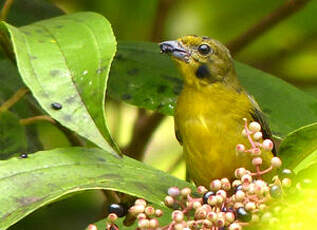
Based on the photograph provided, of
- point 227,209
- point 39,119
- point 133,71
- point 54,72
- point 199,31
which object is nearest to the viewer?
point 227,209

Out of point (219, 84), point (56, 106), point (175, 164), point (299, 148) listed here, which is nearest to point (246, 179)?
point (299, 148)

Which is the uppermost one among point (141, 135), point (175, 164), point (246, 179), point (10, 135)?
point (246, 179)

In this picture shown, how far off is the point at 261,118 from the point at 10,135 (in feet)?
3.55

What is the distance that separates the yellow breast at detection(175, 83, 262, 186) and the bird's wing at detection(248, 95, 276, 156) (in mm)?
22

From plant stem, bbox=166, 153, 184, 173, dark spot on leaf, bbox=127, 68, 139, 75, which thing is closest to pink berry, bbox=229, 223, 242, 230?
dark spot on leaf, bbox=127, 68, 139, 75

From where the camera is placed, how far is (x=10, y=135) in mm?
2959

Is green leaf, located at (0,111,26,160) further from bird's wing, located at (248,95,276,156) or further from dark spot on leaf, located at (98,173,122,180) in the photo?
bird's wing, located at (248,95,276,156)

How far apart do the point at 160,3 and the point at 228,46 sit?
0.48 m

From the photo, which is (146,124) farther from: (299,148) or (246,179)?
(246,179)

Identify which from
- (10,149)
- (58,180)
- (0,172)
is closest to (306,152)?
(58,180)

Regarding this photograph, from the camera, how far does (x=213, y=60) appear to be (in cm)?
357

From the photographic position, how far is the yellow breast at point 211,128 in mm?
3283

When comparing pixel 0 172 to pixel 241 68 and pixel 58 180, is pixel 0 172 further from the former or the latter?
pixel 241 68

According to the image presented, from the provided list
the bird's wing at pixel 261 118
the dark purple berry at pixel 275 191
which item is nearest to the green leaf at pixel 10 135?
the bird's wing at pixel 261 118
